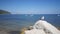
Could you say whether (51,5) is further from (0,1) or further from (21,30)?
(0,1)

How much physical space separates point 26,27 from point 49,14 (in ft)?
1.50

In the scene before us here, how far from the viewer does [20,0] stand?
173 cm

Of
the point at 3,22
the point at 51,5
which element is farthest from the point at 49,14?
the point at 3,22

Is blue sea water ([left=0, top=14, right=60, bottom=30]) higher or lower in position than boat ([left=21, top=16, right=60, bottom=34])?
higher

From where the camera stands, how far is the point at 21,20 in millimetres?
1699

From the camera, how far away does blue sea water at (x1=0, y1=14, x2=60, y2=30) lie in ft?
5.53

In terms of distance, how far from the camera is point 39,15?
5.56 feet

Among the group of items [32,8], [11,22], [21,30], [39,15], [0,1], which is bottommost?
[21,30]

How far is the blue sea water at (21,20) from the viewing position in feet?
5.53

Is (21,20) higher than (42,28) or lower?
higher

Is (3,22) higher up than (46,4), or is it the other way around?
(46,4)

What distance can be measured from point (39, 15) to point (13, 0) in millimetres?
531

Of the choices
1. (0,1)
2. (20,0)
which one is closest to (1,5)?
(0,1)

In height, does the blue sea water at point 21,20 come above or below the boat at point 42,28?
above
